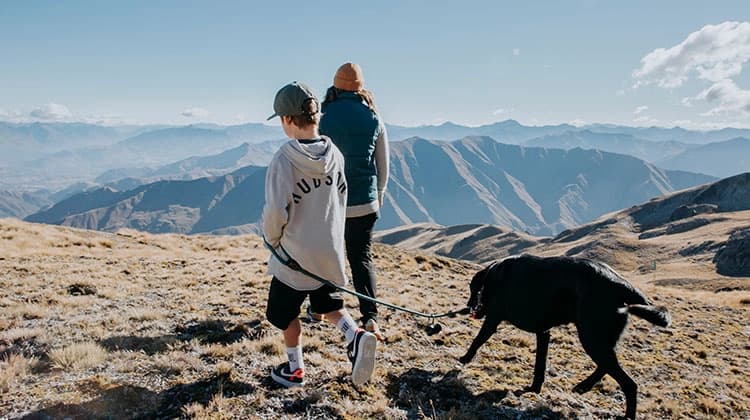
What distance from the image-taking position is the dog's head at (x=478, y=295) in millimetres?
5734

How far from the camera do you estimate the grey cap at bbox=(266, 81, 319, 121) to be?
395 cm

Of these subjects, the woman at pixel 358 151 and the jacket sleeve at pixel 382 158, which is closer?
the woman at pixel 358 151

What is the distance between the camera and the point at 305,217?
163 inches

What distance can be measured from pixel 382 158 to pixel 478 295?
235 centimetres

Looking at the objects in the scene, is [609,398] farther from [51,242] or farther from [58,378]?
[51,242]

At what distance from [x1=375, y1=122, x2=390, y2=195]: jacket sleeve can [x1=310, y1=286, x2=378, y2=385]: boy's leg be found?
203 centimetres

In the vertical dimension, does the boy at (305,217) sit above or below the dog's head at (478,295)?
above

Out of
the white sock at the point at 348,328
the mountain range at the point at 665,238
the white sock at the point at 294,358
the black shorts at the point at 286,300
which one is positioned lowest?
the mountain range at the point at 665,238

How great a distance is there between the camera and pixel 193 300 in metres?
8.26

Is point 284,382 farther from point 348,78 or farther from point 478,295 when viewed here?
point 348,78

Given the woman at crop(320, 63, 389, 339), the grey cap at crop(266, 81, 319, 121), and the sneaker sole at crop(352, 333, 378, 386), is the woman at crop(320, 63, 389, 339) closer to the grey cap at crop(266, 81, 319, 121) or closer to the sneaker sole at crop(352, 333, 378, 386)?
the sneaker sole at crop(352, 333, 378, 386)

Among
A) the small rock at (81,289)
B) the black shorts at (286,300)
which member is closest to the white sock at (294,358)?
the black shorts at (286,300)

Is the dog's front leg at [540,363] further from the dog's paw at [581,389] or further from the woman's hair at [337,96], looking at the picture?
the woman's hair at [337,96]

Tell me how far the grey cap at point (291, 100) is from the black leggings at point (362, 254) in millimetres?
1970
